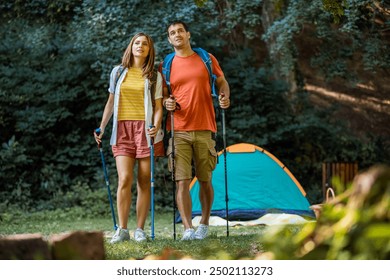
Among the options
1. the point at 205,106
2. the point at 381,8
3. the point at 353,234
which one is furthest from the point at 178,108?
the point at 381,8

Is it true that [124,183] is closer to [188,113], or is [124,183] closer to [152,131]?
[152,131]

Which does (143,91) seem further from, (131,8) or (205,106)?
(131,8)

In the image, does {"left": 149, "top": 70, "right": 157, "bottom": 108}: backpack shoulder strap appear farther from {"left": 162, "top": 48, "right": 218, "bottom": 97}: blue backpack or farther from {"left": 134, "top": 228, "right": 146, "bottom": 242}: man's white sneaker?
{"left": 134, "top": 228, "right": 146, "bottom": 242}: man's white sneaker

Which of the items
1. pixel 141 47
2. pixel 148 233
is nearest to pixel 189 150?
pixel 141 47

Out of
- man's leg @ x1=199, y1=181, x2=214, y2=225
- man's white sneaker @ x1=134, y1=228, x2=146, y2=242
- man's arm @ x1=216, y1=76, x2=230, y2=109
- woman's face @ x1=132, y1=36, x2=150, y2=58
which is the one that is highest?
woman's face @ x1=132, y1=36, x2=150, y2=58

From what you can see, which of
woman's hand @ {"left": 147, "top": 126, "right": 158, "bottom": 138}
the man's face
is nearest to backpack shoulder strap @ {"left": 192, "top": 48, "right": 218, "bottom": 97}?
the man's face

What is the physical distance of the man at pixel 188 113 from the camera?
5680 mm

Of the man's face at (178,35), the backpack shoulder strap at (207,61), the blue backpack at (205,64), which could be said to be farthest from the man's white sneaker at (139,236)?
the man's face at (178,35)

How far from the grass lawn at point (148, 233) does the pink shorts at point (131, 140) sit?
25.6 inches

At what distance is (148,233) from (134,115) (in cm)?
214

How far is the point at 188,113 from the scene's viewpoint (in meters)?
5.69

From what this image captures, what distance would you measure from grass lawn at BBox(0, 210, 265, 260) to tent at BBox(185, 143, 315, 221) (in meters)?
0.78

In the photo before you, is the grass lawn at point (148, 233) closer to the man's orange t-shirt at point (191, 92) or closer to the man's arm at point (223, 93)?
the man's orange t-shirt at point (191, 92)

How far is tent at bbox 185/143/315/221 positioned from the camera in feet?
31.1
